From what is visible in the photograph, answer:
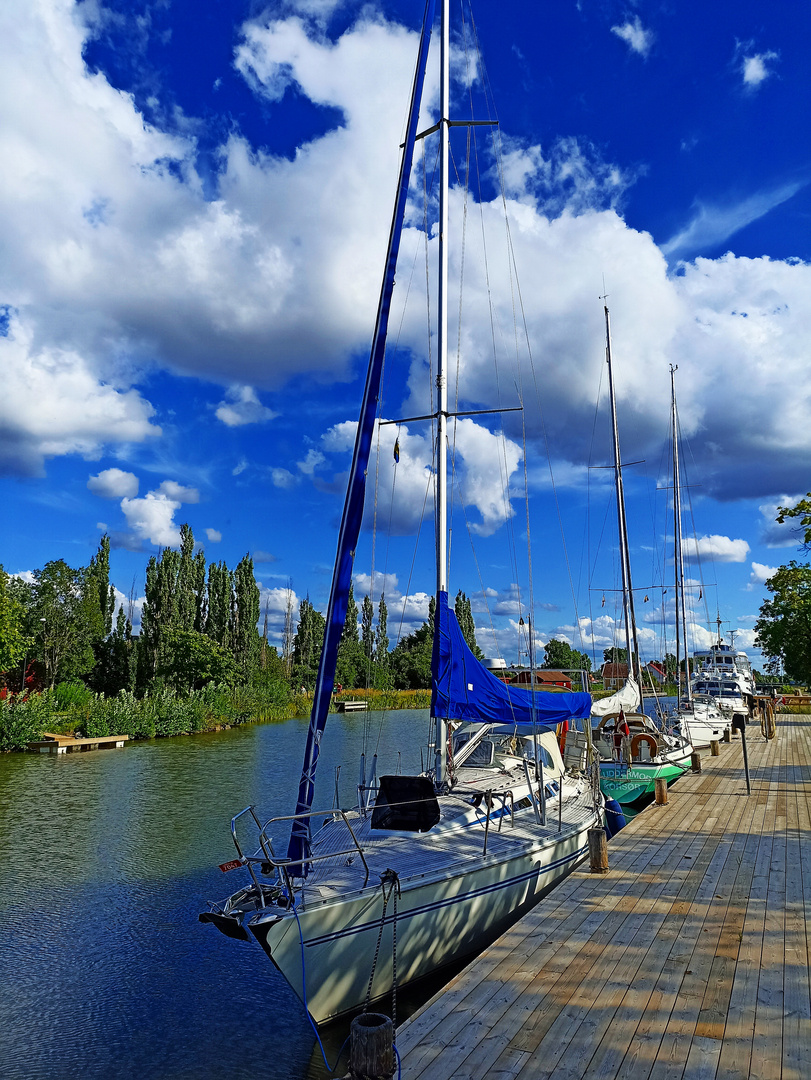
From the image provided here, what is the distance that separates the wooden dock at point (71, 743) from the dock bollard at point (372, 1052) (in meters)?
30.9

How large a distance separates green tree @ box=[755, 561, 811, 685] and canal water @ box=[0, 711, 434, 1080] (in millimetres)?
14122

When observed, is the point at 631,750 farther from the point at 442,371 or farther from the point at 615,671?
the point at 442,371

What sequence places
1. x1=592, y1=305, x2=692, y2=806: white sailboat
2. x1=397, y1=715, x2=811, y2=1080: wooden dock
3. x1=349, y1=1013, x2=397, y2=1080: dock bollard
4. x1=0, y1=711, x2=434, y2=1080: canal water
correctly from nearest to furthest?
x1=349, y1=1013, x2=397, y2=1080: dock bollard, x1=397, y1=715, x2=811, y2=1080: wooden dock, x1=0, y1=711, x2=434, y2=1080: canal water, x1=592, y1=305, x2=692, y2=806: white sailboat

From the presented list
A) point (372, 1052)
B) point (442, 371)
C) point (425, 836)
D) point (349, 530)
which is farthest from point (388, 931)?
point (442, 371)

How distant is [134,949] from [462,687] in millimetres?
6413

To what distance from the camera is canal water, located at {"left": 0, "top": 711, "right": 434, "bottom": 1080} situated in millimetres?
7684

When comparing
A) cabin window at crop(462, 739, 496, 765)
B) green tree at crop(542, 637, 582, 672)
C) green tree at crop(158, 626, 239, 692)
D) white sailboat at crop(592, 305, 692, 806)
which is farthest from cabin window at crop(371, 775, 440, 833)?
green tree at crop(542, 637, 582, 672)

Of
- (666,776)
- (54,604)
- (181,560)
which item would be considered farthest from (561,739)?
(181,560)

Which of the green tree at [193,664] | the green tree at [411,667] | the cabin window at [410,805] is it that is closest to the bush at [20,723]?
the green tree at [193,664]

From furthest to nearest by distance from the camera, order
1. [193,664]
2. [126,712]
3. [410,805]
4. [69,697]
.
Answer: [193,664] → [69,697] → [126,712] → [410,805]

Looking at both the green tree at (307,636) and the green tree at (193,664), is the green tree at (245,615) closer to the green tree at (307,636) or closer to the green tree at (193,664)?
the green tree at (193,664)

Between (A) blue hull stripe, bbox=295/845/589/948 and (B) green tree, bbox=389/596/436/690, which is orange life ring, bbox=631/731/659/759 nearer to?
(A) blue hull stripe, bbox=295/845/589/948

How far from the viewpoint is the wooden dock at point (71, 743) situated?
101 feet

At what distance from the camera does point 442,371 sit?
39.8 feet
